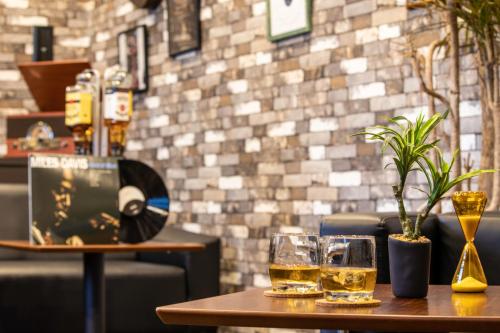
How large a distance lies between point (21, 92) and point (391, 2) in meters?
3.59

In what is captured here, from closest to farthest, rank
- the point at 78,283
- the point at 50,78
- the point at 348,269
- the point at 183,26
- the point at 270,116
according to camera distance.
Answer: the point at 348,269
the point at 78,283
the point at 270,116
the point at 183,26
the point at 50,78

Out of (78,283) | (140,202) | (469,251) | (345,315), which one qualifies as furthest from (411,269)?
(78,283)

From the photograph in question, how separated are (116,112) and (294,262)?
1.89 meters

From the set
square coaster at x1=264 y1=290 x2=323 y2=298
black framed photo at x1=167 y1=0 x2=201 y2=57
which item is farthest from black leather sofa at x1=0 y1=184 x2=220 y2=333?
square coaster at x1=264 y1=290 x2=323 y2=298

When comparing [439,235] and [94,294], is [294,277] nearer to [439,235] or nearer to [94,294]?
[439,235]

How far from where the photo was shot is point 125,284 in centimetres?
443

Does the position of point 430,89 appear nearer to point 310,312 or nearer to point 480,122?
point 480,122

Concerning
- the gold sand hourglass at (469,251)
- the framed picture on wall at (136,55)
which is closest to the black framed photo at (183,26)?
the framed picture on wall at (136,55)

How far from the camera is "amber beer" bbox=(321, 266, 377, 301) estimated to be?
1.59 meters

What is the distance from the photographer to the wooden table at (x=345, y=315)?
4.64ft

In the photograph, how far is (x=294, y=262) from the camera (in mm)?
1702

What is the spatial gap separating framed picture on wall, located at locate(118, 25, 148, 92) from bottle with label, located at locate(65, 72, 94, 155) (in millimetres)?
2590

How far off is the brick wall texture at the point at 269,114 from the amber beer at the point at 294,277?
2154mm

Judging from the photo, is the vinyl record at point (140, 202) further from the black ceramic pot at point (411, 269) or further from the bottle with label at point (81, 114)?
the black ceramic pot at point (411, 269)
